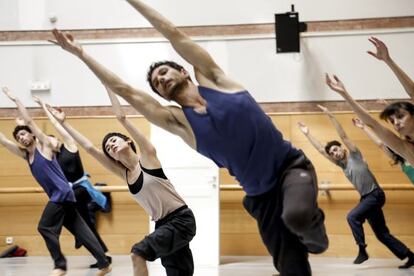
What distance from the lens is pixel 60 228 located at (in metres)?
6.20

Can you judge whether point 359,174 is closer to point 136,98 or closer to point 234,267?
point 234,267

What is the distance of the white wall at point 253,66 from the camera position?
8.12 meters

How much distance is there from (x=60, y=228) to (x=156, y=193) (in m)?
2.57

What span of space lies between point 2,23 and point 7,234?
10.5 feet

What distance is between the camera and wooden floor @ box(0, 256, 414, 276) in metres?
6.31

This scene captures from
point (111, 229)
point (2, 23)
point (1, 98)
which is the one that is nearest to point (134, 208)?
point (111, 229)

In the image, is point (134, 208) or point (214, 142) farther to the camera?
point (134, 208)

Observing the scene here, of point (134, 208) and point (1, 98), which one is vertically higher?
point (1, 98)

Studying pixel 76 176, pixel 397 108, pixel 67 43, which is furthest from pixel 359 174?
pixel 67 43

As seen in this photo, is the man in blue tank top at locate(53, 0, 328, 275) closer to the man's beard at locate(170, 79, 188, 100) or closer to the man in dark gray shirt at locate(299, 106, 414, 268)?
the man's beard at locate(170, 79, 188, 100)

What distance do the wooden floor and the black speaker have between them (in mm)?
2944

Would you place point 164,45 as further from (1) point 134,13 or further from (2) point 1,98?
(2) point 1,98

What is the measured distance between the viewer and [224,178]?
26.8 feet

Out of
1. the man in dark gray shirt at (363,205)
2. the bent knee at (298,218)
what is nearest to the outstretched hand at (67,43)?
the bent knee at (298,218)
